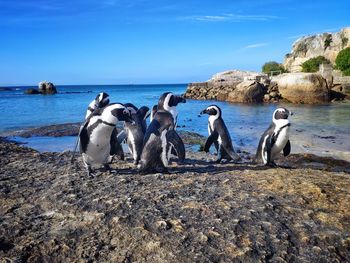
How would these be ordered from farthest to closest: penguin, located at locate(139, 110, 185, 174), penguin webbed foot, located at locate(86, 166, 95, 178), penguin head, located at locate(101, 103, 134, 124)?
penguin, located at locate(139, 110, 185, 174), penguin webbed foot, located at locate(86, 166, 95, 178), penguin head, located at locate(101, 103, 134, 124)

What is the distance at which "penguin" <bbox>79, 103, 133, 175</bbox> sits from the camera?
5.75 m

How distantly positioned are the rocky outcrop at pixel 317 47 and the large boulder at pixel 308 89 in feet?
68.2

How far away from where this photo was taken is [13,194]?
482 cm

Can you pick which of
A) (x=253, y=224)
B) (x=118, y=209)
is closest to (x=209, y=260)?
(x=253, y=224)

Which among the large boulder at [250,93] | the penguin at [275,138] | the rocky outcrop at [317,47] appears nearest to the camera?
the penguin at [275,138]

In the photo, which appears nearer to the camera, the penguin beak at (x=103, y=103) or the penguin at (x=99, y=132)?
the penguin at (x=99, y=132)

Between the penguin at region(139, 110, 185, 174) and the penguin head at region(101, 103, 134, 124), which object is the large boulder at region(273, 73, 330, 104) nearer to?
the penguin at region(139, 110, 185, 174)

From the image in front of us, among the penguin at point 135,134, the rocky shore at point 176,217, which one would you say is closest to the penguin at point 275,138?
the rocky shore at point 176,217

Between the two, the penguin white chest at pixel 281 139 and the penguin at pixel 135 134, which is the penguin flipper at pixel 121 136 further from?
the penguin white chest at pixel 281 139

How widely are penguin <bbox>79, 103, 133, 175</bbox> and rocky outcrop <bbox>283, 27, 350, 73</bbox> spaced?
49.7 meters

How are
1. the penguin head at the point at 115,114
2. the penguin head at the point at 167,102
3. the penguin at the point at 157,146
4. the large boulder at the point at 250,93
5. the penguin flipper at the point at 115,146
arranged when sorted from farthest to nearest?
the large boulder at the point at 250,93
the penguin head at the point at 167,102
the penguin flipper at the point at 115,146
the penguin at the point at 157,146
the penguin head at the point at 115,114

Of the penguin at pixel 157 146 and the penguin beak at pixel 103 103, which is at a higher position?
the penguin beak at pixel 103 103

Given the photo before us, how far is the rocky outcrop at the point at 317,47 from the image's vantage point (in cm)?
5459

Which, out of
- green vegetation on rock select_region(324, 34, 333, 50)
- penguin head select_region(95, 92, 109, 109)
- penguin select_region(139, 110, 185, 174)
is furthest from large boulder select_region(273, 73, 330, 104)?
green vegetation on rock select_region(324, 34, 333, 50)
